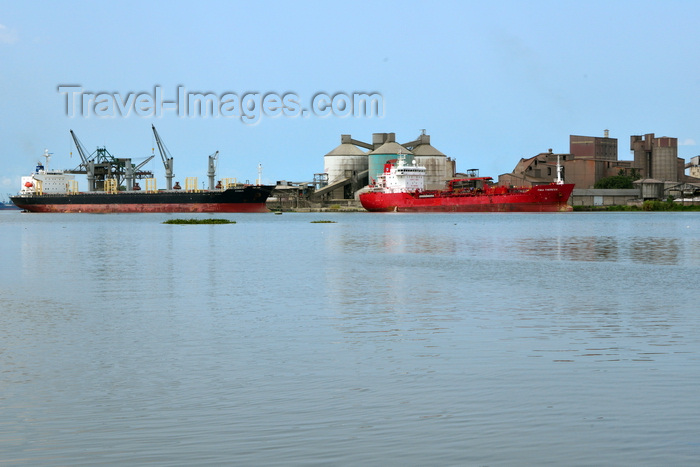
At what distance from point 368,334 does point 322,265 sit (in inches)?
675

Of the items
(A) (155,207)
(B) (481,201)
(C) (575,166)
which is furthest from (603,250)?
(C) (575,166)

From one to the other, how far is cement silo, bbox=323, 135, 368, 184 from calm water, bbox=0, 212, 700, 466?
417ft

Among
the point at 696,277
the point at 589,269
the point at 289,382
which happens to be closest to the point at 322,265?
the point at 589,269

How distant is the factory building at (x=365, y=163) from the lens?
144 metres

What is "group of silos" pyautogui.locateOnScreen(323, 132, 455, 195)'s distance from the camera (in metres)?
143

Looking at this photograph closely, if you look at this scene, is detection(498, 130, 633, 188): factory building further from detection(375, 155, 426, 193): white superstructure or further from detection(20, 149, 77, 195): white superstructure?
detection(20, 149, 77, 195): white superstructure

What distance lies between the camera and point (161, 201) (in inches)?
5207

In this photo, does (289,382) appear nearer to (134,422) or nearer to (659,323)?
(134,422)

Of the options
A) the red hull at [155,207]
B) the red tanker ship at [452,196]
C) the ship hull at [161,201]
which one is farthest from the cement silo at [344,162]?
the ship hull at [161,201]

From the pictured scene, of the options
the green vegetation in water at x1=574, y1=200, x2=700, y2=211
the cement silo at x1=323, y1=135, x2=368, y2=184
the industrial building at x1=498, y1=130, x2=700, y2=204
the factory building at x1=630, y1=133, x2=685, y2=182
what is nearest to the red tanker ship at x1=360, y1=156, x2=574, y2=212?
the green vegetation in water at x1=574, y1=200, x2=700, y2=211

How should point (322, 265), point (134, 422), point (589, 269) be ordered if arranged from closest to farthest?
point (134, 422) < point (589, 269) < point (322, 265)

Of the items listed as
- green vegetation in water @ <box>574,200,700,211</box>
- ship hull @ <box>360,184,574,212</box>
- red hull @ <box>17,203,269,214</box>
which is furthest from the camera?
green vegetation in water @ <box>574,200,700,211</box>

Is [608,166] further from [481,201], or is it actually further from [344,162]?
[344,162]

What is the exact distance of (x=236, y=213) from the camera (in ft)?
458
